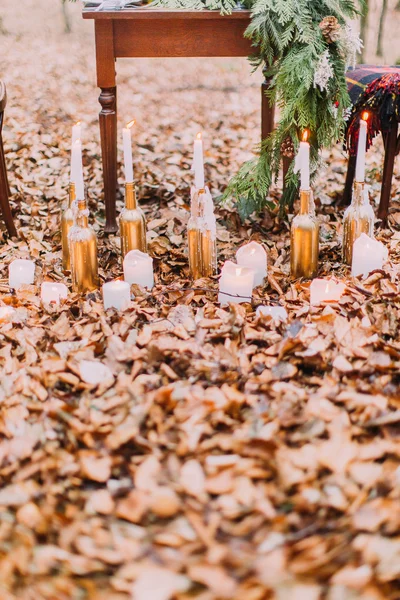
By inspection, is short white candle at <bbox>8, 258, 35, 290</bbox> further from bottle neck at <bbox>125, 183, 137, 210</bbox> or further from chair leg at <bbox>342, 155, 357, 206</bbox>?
chair leg at <bbox>342, 155, 357, 206</bbox>

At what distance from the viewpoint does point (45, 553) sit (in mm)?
1049

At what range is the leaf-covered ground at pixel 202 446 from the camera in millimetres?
1017

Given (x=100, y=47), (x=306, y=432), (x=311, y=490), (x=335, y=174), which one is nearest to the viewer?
(x=311, y=490)

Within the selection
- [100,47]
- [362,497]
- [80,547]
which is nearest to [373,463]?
[362,497]

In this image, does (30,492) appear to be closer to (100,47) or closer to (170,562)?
(170,562)

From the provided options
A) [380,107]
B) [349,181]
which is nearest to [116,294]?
[380,107]

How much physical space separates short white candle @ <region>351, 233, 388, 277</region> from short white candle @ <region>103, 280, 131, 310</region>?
2.37 ft

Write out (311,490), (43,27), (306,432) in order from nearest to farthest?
(311,490) < (306,432) < (43,27)

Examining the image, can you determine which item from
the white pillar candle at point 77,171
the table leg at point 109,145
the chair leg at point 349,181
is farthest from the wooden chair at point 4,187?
the chair leg at point 349,181

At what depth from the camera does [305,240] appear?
2025 mm

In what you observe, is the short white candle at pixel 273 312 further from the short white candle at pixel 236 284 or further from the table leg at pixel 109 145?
the table leg at pixel 109 145

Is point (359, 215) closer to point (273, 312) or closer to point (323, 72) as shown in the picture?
point (323, 72)

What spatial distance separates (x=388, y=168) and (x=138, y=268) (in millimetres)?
1152

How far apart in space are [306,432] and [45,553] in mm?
520
